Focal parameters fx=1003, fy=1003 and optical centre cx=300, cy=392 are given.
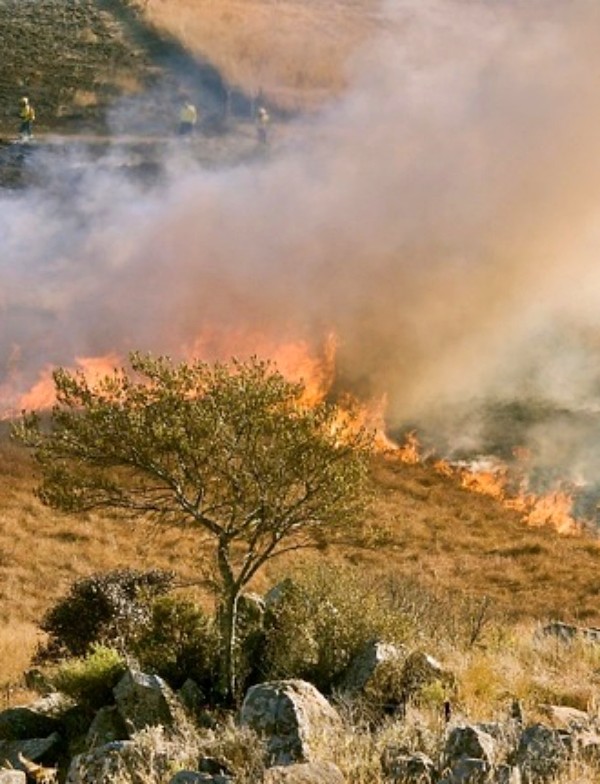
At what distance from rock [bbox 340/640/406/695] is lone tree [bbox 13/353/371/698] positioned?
1728mm

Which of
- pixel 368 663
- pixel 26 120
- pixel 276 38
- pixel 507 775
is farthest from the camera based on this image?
pixel 276 38

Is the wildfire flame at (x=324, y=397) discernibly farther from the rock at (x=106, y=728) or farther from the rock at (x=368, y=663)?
the rock at (x=106, y=728)

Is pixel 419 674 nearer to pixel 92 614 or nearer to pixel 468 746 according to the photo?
pixel 468 746

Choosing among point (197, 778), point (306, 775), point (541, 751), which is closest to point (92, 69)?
point (197, 778)

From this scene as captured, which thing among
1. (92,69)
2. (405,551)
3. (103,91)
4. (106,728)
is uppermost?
(92,69)

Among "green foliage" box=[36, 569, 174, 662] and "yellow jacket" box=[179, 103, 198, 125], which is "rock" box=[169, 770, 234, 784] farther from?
"yellow jacket" box=[179, 103, 198, 125]

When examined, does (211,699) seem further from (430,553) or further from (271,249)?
(271,249)

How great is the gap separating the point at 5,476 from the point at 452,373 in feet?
70.6

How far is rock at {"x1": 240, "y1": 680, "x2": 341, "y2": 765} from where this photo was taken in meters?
9.78

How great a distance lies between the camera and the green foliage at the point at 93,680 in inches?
523

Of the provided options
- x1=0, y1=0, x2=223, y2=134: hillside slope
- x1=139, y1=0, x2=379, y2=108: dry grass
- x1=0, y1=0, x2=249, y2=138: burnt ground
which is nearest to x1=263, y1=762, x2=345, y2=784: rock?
x1=0, y1=0, x2=249, y2=138: burnt ground

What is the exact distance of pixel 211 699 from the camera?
13.6m

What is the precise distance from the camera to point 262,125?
69.6 m

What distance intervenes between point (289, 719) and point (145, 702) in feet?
8.03
